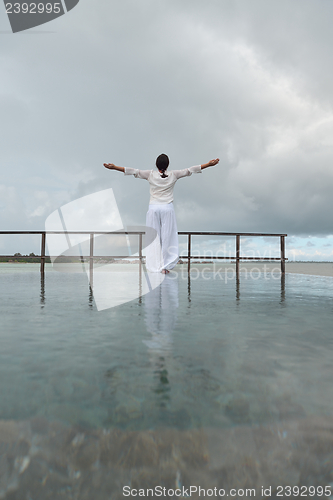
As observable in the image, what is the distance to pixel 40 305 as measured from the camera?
7.97ft

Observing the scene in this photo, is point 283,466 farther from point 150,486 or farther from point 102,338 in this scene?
point 102,338

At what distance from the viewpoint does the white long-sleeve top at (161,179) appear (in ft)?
16.6

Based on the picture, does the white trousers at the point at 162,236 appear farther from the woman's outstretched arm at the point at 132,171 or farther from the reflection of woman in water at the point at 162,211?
the woman's outstretched arm at the point at 132,171

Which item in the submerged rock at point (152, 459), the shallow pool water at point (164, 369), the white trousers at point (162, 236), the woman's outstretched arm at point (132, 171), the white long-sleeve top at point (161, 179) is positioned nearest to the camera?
the submerged rock at point (152, 459)

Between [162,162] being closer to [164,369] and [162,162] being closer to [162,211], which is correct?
[162,211]

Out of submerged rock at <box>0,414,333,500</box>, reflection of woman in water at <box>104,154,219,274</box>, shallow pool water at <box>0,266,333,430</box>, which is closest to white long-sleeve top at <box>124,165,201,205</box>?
reflection of woman in water at <box>104,154,219,274</box>

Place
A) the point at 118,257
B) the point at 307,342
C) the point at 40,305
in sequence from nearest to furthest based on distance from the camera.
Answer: the point at 307,342, the point at 40,305, the point at 118,257

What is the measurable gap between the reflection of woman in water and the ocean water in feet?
12.4

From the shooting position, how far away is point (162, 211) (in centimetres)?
520

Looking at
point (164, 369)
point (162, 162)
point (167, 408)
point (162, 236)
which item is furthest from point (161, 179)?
point (167, 408)

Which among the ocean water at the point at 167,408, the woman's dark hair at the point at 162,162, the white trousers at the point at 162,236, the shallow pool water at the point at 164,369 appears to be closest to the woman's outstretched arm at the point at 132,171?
the woman's dark hair at the point at 162,162

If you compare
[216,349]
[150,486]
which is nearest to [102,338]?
[216,349]

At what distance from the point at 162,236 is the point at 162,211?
42 centimetres

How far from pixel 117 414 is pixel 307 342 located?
991 mm
